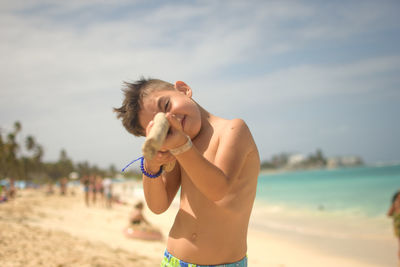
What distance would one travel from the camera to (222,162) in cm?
135

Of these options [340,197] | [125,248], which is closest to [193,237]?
[125,248]

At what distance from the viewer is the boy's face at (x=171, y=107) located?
4.76 feet

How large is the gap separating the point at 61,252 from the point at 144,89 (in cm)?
491

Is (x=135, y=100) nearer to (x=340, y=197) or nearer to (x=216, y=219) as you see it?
(x=216, y=219)

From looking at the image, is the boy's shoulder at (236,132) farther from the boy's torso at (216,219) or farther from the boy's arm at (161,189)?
the boy's arm at (161,189)

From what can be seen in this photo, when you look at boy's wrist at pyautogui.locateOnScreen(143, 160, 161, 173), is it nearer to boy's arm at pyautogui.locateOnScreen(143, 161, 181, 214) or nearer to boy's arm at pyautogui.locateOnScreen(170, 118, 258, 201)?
boy's arm at pyautogui.locateOnScreen(143, 161, 181, 214)

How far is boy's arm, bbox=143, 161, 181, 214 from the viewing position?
1730 mm

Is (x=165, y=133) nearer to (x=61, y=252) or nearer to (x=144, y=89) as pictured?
(x=144, y=89)

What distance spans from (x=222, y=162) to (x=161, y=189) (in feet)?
1.78

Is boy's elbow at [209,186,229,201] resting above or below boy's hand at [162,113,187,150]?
below

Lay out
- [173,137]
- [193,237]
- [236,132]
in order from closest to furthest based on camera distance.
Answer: [173,137] < [236,132] < [193,237]

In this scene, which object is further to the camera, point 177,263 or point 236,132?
point 177,263

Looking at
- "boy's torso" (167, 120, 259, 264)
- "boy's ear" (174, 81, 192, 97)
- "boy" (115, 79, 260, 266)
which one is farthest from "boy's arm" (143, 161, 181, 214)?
"boy's ear" (174, 81, 192, 97)

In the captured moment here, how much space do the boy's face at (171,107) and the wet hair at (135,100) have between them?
0.09 ft
